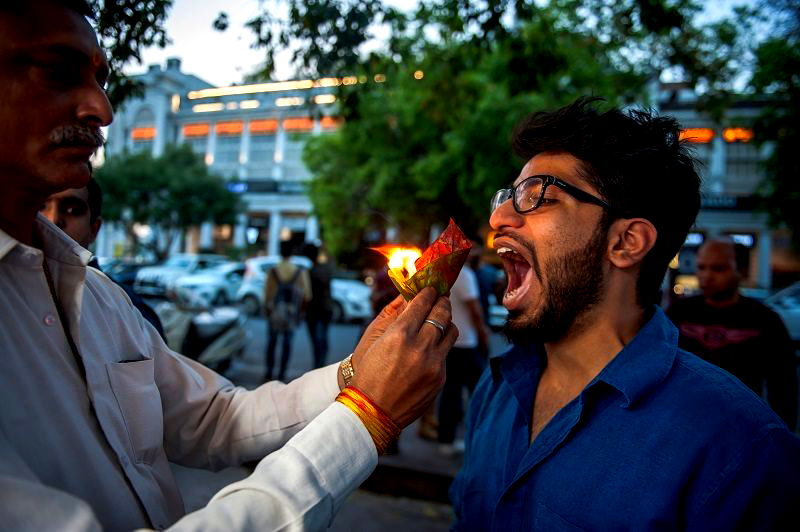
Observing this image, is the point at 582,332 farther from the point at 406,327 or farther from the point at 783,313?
the point at 783,313

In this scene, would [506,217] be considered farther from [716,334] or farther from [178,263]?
[178,263]

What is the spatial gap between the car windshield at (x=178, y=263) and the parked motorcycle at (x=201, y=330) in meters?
12.7

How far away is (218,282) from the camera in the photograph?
1761 centimetres

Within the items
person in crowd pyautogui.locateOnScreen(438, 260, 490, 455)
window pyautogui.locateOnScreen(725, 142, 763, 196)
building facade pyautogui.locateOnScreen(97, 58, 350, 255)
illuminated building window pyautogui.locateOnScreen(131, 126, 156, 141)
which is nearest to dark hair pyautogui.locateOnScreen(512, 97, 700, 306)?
person in crowd pyautogui.locateOnScreen(438, 260, 490, 455)

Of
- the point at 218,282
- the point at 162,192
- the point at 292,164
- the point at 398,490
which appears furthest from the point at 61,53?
the point at 292,164

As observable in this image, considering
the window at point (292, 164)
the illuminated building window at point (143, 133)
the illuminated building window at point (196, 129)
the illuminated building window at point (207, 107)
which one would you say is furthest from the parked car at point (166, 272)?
the illuminated building window at point (143, 133)

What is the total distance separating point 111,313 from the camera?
167 centimetres

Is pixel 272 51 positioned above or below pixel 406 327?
above

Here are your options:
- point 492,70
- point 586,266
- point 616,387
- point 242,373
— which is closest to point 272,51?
point 586,266

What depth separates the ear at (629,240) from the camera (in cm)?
185

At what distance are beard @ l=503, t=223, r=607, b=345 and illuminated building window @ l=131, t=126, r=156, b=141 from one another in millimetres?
39482

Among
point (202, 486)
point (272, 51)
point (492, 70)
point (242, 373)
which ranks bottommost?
point (242, 373)

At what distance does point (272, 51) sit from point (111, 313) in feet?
11.7

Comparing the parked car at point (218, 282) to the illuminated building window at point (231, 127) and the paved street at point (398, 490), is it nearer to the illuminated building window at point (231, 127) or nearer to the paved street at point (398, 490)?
the paved street at point (398, 490)
